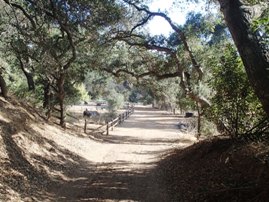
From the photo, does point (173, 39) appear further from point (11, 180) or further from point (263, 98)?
point (263, 98)

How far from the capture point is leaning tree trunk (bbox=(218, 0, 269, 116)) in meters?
6.01

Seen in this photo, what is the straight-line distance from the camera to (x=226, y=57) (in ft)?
37.0

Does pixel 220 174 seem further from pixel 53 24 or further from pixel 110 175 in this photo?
pixel 53 24

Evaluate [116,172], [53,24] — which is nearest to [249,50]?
[116,172]

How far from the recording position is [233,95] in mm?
11469

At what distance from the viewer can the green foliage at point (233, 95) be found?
11.1m

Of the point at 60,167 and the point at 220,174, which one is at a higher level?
the point at 220,174

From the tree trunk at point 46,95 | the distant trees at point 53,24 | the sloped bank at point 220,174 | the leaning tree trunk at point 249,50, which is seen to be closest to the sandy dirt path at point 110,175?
the sloped bank at point 220,174

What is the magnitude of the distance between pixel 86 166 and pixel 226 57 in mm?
6557

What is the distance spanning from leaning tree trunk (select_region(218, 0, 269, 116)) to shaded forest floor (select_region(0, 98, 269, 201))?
4.98ft

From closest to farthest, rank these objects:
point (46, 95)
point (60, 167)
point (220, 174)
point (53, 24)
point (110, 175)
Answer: point (220, 174)
point (110, 175)
point (60, 167)
point (53, 24)
point (46, 95)

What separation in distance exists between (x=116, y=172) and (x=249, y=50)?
8.20m

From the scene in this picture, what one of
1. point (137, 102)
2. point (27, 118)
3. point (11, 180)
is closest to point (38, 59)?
point (27, 118)

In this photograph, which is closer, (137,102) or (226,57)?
(226,57)
